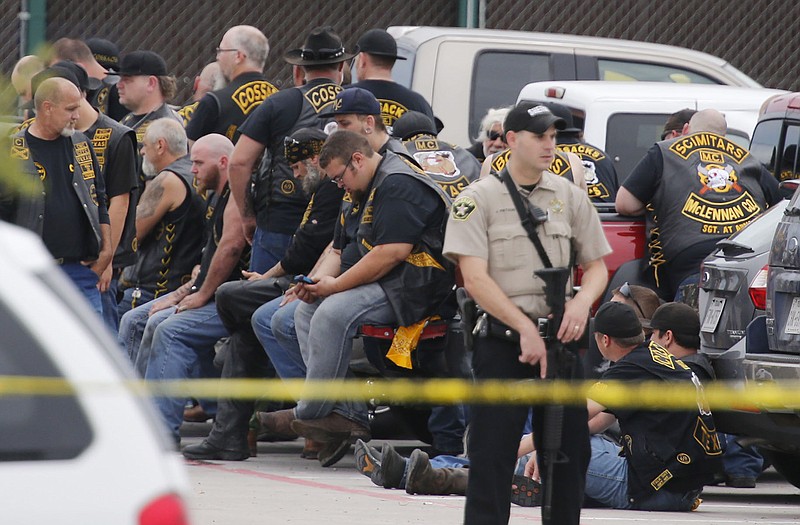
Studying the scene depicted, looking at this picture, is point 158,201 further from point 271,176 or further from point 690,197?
point 690,197

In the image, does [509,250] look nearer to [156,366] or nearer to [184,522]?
[184,522]

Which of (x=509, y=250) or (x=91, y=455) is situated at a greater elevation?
(x=91, y=455)

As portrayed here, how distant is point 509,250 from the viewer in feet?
19.9

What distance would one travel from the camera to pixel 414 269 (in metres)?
8.20

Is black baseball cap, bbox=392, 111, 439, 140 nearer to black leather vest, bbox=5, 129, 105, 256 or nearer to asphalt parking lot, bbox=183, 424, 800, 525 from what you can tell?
black leather vest, bbox=5, 129, 105, 256

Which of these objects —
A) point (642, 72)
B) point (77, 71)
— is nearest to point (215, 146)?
point (77, 71)

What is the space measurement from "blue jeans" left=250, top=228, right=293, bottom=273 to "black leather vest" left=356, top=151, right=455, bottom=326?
3.39 ft

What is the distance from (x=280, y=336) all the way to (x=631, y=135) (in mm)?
3766

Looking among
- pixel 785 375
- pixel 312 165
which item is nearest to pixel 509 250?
pixel 785 375

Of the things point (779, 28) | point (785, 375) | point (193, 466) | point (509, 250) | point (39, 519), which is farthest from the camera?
point (779, 28)

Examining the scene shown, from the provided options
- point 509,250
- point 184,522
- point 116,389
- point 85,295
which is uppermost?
point 116,389

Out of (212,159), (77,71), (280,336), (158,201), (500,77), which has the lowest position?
(280,336)

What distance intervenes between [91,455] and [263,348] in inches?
238

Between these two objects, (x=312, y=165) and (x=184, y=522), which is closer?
(x=184, y=522)
